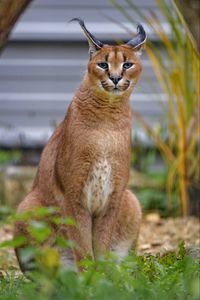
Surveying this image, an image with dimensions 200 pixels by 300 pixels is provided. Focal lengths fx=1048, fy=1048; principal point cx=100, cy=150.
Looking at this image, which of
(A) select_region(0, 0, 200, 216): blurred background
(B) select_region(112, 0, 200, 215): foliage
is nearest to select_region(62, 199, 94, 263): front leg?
(B) select_region(112, 0, 200, 215): foliage

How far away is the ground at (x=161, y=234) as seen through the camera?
787cm

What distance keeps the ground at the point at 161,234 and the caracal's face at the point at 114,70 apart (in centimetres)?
166

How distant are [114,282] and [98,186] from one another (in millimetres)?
1685

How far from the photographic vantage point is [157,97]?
39.0 ft

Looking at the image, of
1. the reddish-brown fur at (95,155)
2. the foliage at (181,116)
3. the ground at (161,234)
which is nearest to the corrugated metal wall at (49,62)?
the foliage at (181,116)

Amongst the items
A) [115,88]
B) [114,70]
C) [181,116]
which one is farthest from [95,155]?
[181,116]

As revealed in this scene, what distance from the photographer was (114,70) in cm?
631

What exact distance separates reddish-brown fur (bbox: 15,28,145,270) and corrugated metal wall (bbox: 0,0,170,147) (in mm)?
5383

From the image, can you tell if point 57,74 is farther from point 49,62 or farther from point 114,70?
point 114,70

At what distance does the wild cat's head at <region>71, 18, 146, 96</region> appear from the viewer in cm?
632

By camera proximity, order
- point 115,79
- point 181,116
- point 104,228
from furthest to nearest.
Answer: point 181,116 → point 104,228 → point 115,79

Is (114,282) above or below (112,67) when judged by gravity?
below

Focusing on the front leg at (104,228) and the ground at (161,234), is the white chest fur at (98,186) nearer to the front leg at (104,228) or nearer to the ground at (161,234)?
the front leg at (104,228)

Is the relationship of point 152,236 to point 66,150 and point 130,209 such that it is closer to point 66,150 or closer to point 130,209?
point 130,209
